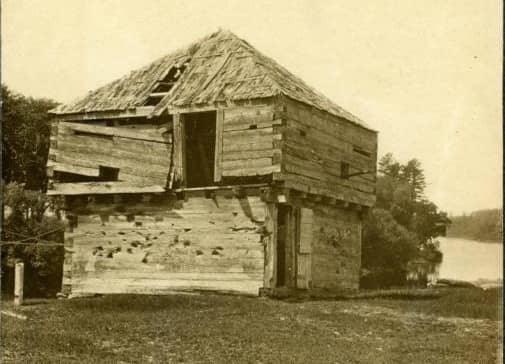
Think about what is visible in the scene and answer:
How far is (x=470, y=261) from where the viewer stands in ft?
190

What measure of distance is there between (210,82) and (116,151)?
3.64m

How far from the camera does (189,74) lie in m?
24.6

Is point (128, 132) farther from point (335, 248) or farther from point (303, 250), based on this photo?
point (335, 248)

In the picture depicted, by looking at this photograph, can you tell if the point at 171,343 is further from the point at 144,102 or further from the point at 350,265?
the point at 350,265

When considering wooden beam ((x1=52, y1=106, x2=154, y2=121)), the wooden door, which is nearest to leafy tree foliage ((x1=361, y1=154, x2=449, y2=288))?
the wooden door

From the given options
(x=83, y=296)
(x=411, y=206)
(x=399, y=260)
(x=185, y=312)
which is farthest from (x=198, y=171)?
(x=411, y=206)

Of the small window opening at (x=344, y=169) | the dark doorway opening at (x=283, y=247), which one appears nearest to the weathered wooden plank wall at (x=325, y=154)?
the small window opening at (x=344, y=169)

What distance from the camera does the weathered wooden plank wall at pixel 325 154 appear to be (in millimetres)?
22562

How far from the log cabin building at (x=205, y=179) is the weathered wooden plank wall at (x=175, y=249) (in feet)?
0.11

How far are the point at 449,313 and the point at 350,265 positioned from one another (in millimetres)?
7227

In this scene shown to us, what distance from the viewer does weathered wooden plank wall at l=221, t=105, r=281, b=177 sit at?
22.0 meters

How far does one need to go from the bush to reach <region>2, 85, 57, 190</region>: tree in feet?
14.1

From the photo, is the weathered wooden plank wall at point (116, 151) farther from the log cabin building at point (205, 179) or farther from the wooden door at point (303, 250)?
the wooden door at point (303, 250)

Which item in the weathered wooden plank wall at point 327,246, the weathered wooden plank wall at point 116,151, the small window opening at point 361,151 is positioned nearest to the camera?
the weathered wooden plank wall at point 116,151
